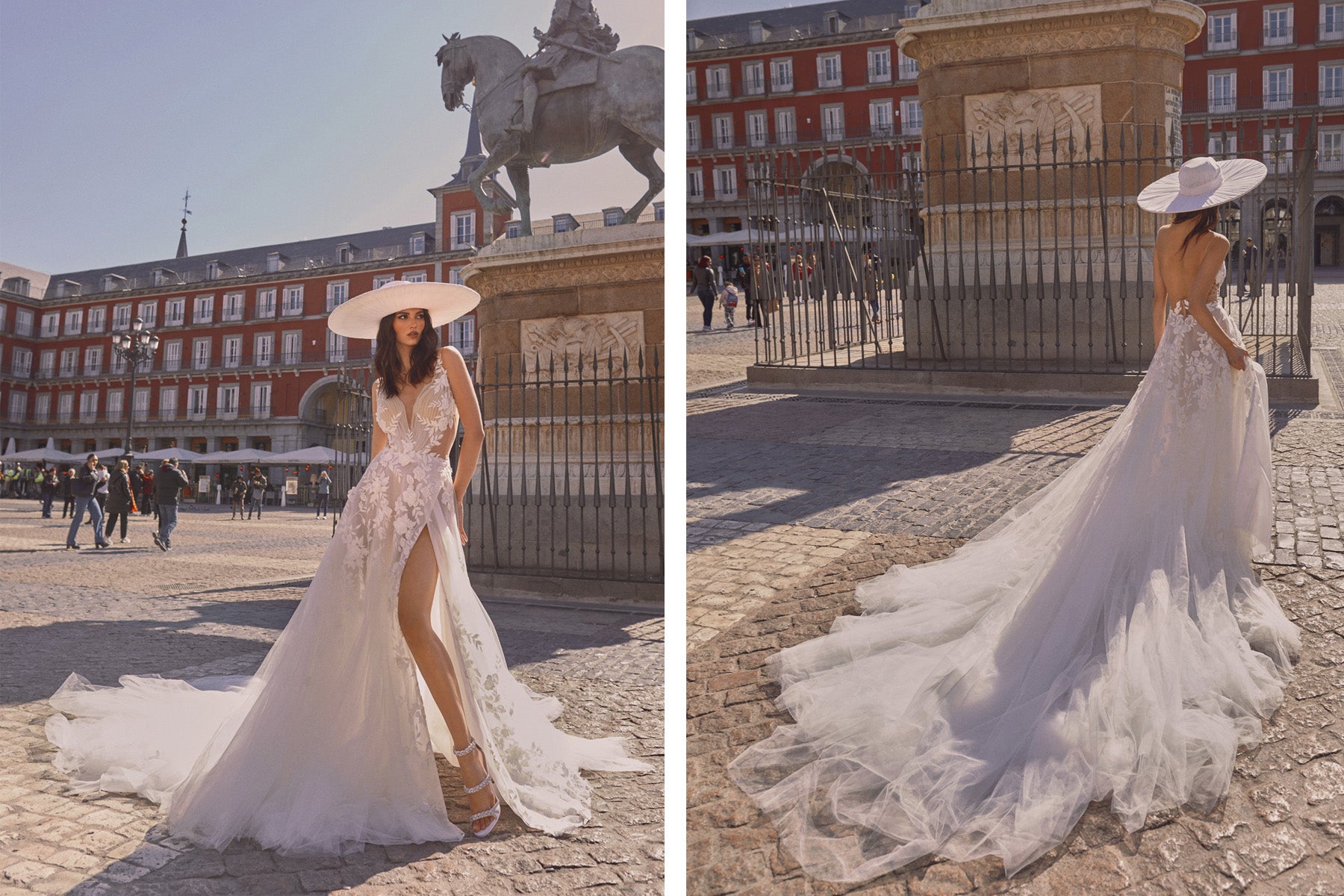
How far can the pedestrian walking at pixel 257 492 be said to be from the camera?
12.2m

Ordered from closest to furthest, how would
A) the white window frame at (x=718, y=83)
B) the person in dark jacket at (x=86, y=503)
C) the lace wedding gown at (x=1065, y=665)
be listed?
the lace wedding gown at (x=1065, y=665)
the person in dark jacket at (x=86, y=503)
the white window frame at (x=718, y=83)

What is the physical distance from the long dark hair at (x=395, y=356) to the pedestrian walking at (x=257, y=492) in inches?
384

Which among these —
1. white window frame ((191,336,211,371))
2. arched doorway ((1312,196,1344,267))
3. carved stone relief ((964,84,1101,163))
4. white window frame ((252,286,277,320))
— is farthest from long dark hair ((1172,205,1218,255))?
arched doorway ((1312,196,1344,267))

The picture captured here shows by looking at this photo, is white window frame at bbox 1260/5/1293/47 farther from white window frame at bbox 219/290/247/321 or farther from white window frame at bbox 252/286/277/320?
white window frame at bbox 219/290/247/321

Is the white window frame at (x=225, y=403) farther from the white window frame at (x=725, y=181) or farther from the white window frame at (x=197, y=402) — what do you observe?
the white window frame at (x=725, y=181)

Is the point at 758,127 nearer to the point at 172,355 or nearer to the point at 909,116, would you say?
the point at 909,116

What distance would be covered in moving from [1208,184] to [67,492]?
9.55 metres

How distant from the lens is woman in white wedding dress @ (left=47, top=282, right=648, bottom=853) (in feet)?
8.57

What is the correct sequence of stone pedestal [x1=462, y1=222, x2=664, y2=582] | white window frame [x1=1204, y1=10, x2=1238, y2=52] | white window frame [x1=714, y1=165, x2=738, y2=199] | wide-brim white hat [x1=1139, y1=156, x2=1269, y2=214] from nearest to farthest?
wide-brim white hat [x1=1139, y1=156, x2=1269, y2=214] → stone pedestal [x1=462, y1=222, x2=664, y2=582] → white window frame [x1=1204, y1=10, x2=1238, y2=52] → white window frame [x1=714, y1=165, x2=738, y2=199]

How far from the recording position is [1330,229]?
109ft

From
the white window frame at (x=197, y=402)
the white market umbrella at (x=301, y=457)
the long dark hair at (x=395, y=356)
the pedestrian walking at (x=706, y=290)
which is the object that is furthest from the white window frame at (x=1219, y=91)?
the long dark hair at (x=395, y=356)

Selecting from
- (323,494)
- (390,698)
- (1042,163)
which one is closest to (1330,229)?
(1042,163)

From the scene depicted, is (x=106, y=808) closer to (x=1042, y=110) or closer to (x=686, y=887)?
(x=686, y=887)

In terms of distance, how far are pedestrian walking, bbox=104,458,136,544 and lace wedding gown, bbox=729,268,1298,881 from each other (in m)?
8.62
